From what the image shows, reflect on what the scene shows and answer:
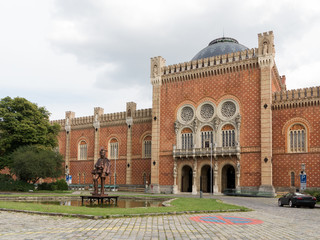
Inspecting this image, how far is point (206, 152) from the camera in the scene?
43562 millimetres

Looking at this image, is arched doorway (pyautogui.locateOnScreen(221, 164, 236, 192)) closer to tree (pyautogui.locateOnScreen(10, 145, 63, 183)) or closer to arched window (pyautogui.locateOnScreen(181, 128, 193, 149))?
arched window (pyautogui.locateOnScreen(181, 128, 193, 149))

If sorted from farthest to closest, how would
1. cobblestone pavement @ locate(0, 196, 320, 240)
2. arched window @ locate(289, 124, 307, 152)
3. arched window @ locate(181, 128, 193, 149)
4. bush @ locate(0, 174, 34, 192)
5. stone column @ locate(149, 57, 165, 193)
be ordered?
stone column @ locate(149, 57, 165, 193)
arched window @ locate(181, 128, 193, 149)
bush @ locate(0, 174, 34, 192)
arched window @ locate(289, 124, 307, 152)
cobblestone pavement @ locate(0, 196, 320, 240)

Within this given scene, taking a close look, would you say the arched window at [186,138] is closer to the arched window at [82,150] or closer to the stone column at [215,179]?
the stone column at [215,179]

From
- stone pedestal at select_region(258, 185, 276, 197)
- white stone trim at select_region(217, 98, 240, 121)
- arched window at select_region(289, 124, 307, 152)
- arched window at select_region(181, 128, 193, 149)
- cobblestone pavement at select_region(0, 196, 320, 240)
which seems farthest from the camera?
arched window at select_region(181, 128, 193, 149)

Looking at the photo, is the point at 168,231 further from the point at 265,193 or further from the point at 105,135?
the point at 105,135

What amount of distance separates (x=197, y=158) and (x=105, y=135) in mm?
19118

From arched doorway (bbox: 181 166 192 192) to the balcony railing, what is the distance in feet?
8.75

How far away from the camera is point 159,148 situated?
158 ft

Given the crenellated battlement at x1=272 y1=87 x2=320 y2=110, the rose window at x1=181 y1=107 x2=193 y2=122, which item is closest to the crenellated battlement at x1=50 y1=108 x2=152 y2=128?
the rose window at x1=181 y1=107 x2=193 y2=122

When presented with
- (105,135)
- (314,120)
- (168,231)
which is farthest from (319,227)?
(105,135)

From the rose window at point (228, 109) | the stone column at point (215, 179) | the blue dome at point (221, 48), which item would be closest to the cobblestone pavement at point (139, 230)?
the stone column at point (215, 179)

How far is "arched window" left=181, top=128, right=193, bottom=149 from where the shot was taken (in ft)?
152

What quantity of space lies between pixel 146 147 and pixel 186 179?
Answer: 28.7 feet

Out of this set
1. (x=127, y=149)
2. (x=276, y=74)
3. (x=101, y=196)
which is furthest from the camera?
(x=127, y=149)
